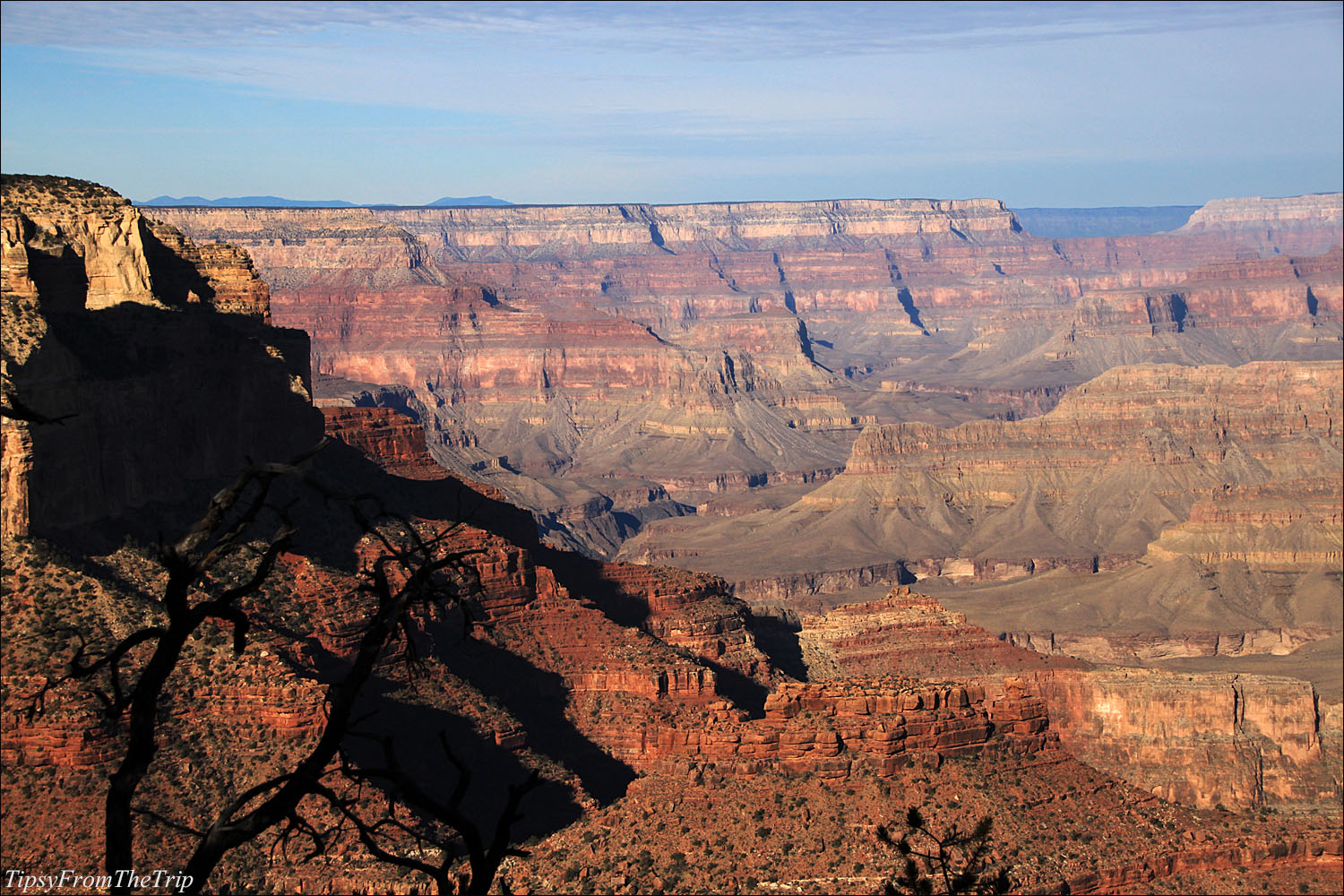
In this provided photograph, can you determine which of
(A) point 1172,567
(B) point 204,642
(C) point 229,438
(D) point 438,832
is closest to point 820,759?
(D) point 438,832

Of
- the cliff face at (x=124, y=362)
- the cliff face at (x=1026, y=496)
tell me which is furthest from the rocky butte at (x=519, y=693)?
the cliff face at (x=1026, y=496)

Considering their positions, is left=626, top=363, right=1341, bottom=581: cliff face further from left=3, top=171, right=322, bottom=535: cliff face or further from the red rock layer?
left=3, top=171, right=322, bottom=535: cliff face

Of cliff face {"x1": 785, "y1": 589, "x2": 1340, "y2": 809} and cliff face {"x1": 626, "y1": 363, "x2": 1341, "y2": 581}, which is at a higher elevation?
cliff face {"x1": 626, "y1": 363, "x2": 1341, "y2": 581}

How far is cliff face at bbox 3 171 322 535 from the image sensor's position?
5134 cm

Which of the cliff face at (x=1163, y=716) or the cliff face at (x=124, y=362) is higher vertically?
the cliff face at (x=124, y=362)

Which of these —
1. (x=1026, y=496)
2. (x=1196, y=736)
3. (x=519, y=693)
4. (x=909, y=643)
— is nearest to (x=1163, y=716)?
(x=1196, y=736)

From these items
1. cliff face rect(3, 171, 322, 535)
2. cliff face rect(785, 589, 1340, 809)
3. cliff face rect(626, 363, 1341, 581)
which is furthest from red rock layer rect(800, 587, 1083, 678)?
cliff face rect(626, 363, 1341, 581)

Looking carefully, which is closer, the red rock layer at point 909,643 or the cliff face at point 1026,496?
the red rock layer at point 909,643

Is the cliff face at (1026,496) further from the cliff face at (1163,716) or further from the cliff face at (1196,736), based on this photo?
the cliff face at (1196,736)

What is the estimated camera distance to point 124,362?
191ft

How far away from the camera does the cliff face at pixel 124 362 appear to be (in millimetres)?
51344

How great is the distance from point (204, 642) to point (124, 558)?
462cm

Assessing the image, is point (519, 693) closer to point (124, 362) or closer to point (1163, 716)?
point (124, 362)

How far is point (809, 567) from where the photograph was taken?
16350cm
